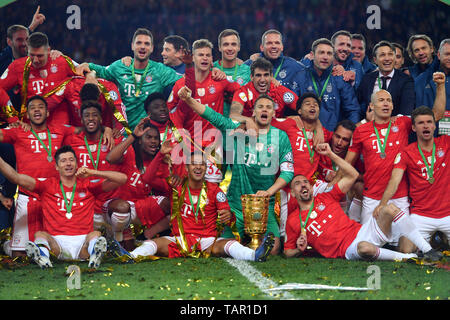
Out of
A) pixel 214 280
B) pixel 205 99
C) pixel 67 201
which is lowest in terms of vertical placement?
pixel 214 280

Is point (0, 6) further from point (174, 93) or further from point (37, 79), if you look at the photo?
point (174, 93)

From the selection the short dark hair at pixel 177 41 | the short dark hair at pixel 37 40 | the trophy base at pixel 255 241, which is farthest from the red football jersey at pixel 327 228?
the short dark hair at pixel 37 40

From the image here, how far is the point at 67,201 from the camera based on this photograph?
18.2ft

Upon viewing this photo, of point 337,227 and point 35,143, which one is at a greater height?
point 35,143

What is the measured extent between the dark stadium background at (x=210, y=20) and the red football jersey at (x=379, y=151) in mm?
1228

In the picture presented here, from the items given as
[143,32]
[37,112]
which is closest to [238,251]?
[37,112]

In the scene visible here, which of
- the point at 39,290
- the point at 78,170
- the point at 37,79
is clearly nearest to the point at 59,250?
the point at 78,170

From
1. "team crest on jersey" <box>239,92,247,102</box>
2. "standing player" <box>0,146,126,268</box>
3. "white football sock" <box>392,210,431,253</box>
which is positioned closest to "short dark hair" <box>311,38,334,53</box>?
"team crest on jersey" <box>239,92,247,102</box>

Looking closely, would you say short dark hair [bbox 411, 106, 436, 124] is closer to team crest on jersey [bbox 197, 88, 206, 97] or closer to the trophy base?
the trophy base

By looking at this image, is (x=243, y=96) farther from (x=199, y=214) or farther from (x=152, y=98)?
(x=199, y=214)

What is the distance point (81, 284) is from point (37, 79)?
243 centimetres

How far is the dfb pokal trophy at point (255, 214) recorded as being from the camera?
5445 mm

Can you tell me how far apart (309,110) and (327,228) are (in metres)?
1.11

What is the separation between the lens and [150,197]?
6.02m
